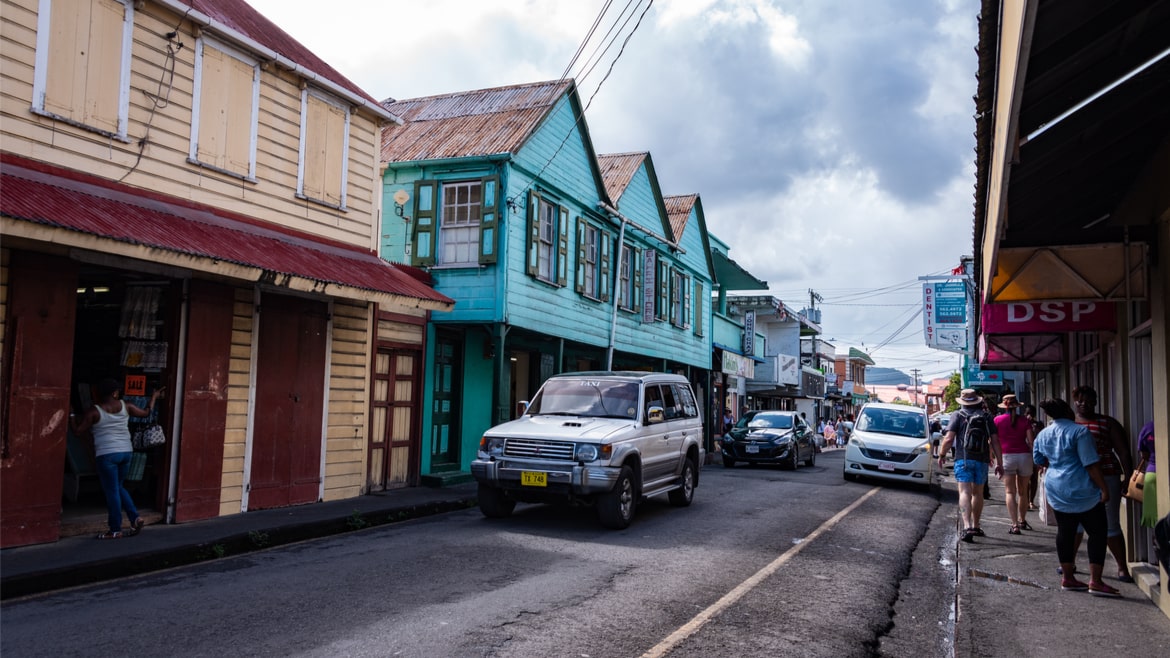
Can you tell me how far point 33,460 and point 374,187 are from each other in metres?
6.75

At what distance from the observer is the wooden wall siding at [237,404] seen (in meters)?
10.5

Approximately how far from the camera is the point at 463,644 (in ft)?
17.2

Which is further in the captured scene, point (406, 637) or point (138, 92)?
point (138, 92)

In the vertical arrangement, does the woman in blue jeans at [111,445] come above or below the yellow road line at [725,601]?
above

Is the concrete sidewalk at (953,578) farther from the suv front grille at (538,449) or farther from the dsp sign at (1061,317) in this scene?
the dsp sign at (1061,317)

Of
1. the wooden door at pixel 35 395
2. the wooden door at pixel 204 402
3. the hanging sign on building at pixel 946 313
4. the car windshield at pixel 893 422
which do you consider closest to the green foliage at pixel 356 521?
the wooden door at pixel 204 402

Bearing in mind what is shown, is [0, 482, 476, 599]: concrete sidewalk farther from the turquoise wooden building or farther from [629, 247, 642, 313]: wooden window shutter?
[629, 247, 642, 313]: wooden window shutter

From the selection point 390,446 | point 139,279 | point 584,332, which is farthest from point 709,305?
point 139,279

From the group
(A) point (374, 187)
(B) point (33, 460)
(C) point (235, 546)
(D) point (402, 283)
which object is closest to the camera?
(B) point (33, 460)

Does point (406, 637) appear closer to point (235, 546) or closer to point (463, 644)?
point (463, 644)

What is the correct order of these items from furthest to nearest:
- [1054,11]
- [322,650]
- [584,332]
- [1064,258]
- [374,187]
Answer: [584,332] < [374,187] < [1064,258] < [322,650] < [1054,11]

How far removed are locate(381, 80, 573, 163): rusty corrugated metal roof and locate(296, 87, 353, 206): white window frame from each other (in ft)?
9.09

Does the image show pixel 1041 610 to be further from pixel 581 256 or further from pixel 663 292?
pixel 663 292

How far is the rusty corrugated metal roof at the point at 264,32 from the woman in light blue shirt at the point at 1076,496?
10.4 metres
